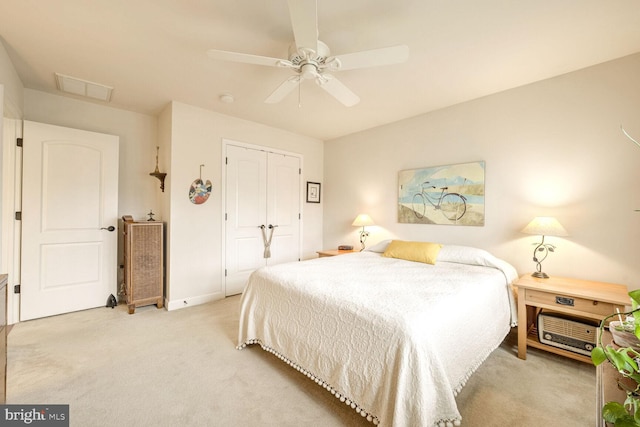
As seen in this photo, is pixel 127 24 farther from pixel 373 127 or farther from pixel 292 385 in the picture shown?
pixel 373 127

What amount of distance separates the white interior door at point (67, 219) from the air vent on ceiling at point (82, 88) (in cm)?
42

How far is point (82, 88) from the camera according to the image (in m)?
2.79

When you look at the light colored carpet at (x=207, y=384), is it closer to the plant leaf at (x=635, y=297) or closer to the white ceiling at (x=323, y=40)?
the plant leaf at (x=635, y=297)

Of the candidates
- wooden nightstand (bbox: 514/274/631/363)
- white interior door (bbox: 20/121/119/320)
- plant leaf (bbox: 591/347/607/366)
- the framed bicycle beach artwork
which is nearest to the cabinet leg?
wooden nightstand (bbox: 514/274/631/363)

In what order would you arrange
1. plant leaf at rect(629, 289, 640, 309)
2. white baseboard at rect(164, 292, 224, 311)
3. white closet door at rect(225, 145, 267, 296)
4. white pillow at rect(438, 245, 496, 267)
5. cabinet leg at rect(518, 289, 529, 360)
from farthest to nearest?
1. white closet door at rect(225, 145, 267, 296)
2. white baseboard at rect(164, 292, 224, 311)
3. white pillow at rect(438, 245, 496, 267)
4. cabinet leg at rect(518, 289, 529, 360)
5. plant leaf at rect(629, 289, 640, 309)

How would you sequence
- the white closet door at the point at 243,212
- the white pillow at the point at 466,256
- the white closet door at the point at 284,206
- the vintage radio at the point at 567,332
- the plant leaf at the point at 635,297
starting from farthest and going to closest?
the white closet door at the point at 284,206 < the white closet door at the point at 243,212 < the white pillow at the point at 466,256 < the vintage radio at the point at 567,332 < the plant leaf at the point at 635,297

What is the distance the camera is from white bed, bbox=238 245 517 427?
1.28 m

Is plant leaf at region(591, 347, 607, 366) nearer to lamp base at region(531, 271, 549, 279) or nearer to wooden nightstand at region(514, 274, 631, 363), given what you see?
wooden nightstand at region(514, 274, 631, 363)

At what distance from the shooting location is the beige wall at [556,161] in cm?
219

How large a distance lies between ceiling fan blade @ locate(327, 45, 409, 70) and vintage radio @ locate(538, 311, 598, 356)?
2.34 meters

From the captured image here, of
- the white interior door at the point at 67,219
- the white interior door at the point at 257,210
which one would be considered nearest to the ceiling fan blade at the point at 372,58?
the white interior door at the point at 257,210

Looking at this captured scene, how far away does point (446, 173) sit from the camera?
10.3 ft

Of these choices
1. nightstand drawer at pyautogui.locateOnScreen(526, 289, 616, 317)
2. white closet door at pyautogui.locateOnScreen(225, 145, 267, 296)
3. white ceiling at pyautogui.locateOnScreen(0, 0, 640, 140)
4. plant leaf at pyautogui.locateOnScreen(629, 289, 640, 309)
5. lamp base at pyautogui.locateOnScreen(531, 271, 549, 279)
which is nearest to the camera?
plant leaf at pyautogui.locateOnScreen(629, 289, 640, 309)

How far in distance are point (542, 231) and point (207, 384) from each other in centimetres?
294
